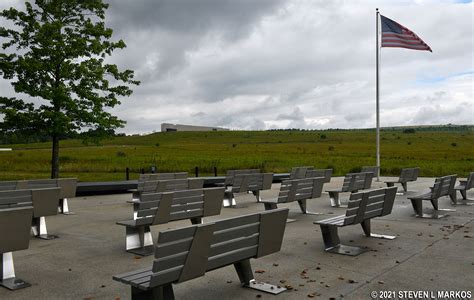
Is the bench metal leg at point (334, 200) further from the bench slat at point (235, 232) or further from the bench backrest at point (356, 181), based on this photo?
the bench slat at point (235, 232)

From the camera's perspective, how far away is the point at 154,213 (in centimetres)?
712

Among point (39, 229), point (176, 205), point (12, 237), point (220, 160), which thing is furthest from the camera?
point (220, 160)

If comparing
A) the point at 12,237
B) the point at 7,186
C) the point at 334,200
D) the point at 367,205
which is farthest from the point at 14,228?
the point at 334,200

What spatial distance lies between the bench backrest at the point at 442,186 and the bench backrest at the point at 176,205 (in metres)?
5.23

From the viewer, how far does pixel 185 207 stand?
7.72 meters

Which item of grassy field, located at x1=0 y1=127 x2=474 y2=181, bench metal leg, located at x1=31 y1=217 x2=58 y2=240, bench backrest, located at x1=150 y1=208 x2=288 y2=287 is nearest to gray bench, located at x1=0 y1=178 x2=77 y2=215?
bench metal leg, located at x1=31 y1=217 x2=58 y2=240

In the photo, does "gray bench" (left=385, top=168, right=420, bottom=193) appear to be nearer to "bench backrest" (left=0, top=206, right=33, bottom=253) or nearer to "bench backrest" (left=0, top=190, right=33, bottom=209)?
"bench backrest" (left=0, top=190, right=33, bottom=209)

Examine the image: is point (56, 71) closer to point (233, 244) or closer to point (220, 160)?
point (233, 244)

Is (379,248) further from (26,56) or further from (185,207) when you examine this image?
(26,56)

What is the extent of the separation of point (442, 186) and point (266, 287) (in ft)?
23.7

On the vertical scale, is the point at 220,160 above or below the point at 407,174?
above

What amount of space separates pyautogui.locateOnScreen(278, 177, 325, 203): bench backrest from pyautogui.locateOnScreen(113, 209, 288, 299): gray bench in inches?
181

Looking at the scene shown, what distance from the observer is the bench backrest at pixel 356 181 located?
1265cm

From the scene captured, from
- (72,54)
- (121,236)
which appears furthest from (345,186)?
(72,54)
